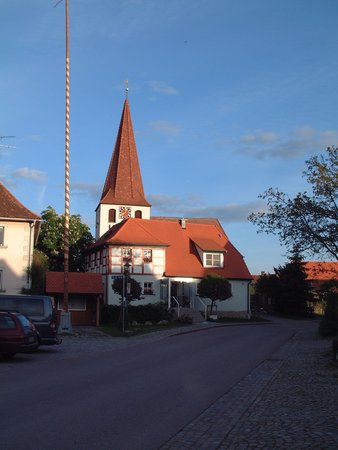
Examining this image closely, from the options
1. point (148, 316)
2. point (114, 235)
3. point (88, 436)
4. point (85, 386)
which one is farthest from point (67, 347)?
point (114, 235)

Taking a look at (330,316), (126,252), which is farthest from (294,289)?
(330,316)

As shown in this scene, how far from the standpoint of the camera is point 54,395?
10914mm

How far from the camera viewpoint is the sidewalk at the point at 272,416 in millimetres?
7305

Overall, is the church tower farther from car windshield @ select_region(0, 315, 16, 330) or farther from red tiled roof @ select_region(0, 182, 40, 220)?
car windshield @ select_region(0, 315, 16, 330)

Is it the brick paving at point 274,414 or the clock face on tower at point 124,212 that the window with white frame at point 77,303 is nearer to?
the brick paving at point 274,414

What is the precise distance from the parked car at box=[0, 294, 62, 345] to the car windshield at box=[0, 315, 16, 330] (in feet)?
12.8

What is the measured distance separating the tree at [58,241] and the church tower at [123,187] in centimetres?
595

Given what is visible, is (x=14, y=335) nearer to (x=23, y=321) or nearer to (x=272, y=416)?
(x=23, y=321)

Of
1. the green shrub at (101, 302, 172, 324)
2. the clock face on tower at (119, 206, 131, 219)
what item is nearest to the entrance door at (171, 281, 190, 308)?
the green shrub at (101, 302, 172, 324)

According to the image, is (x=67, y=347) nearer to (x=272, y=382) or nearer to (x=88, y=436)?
(x=272, y=382)

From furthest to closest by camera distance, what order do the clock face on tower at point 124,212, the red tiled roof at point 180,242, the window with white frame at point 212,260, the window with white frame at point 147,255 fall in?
1. the clock face on tower at point 124,212
2. the window with white frame at point 212,260
3. the red tiled roof at point 180,242
4. the window with white frame at point 147,255

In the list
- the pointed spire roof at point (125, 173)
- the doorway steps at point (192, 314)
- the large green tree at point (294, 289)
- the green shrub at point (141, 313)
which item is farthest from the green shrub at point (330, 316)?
the pointed spire roof at point (125, 173)

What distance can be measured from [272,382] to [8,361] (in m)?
8.21

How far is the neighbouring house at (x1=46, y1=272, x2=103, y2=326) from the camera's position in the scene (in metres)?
40.9
